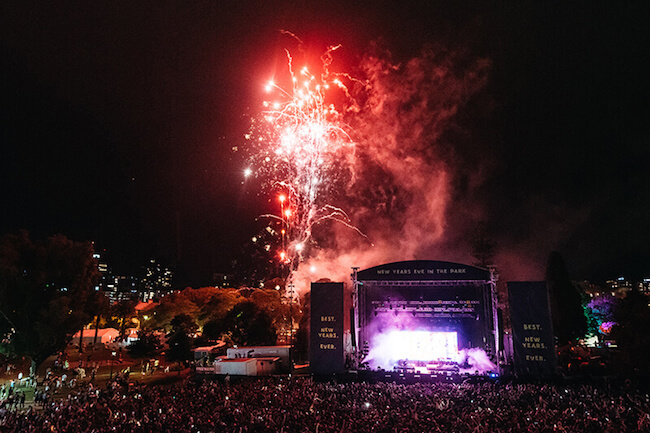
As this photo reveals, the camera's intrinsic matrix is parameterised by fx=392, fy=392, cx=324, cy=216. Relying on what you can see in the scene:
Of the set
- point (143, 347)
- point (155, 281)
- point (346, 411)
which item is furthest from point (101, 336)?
point (155, 281)

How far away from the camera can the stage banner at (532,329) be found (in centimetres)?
1839

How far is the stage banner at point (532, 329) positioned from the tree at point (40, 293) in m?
25.4

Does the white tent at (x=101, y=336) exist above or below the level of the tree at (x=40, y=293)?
below

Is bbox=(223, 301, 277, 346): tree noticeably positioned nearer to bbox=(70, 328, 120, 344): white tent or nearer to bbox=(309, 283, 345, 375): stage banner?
bbox=(309, 283, 345, 375): stage banner

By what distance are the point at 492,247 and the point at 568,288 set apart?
1036cm

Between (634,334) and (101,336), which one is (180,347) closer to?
(101,336)

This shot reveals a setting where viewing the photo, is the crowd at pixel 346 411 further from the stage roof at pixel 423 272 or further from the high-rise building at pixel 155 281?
the high-rise building at pixel 155 281

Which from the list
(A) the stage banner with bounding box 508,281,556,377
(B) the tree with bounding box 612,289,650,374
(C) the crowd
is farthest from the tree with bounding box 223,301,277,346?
(B) the tree with bounding box 612,289,650,374

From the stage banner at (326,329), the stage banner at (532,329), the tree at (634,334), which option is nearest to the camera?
the tree at (634,334)

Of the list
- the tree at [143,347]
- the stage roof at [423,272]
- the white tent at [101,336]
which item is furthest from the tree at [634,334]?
the white tent at [101,336]

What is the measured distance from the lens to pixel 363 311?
2414 cm

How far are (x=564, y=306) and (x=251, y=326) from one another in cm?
2427

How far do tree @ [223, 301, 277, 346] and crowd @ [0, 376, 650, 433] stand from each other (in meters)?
13.7

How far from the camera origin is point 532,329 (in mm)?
18875
